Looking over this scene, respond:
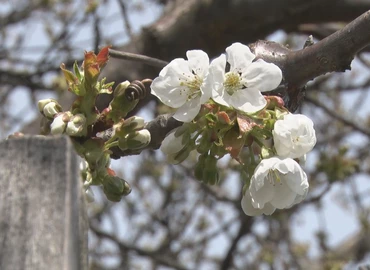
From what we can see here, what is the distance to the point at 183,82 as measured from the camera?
1.35 meters

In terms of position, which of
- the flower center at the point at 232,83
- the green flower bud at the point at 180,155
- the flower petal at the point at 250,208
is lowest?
the flower petal at the point at 250,208

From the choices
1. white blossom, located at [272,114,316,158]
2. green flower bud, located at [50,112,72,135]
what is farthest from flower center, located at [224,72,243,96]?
green flower bud, located at [50,112,72,135]

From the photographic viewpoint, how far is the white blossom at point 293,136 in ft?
4.05

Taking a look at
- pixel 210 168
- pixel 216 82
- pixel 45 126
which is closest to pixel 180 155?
pixel 210 168

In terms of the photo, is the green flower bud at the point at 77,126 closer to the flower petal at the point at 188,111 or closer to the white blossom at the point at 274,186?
the flower petal at the point at 188,111

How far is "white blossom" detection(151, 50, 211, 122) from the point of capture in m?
1.33

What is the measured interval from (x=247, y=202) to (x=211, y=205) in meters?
3.75

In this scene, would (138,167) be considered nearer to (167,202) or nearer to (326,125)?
(167,202)

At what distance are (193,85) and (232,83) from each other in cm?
9

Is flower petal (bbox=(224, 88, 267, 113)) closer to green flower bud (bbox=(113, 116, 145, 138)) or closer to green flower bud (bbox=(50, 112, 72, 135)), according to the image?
green flower bud (bbox=(113, 116, 145, 138))

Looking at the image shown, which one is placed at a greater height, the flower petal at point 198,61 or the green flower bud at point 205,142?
the flower petal at point 198,61

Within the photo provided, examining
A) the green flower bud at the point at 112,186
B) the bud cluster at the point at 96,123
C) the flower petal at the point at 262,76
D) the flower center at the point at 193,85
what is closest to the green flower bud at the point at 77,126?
the bud cluster at the point at 96,123

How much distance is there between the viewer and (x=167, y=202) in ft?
15.8

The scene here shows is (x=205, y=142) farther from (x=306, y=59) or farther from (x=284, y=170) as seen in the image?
(x=306, y=59)
